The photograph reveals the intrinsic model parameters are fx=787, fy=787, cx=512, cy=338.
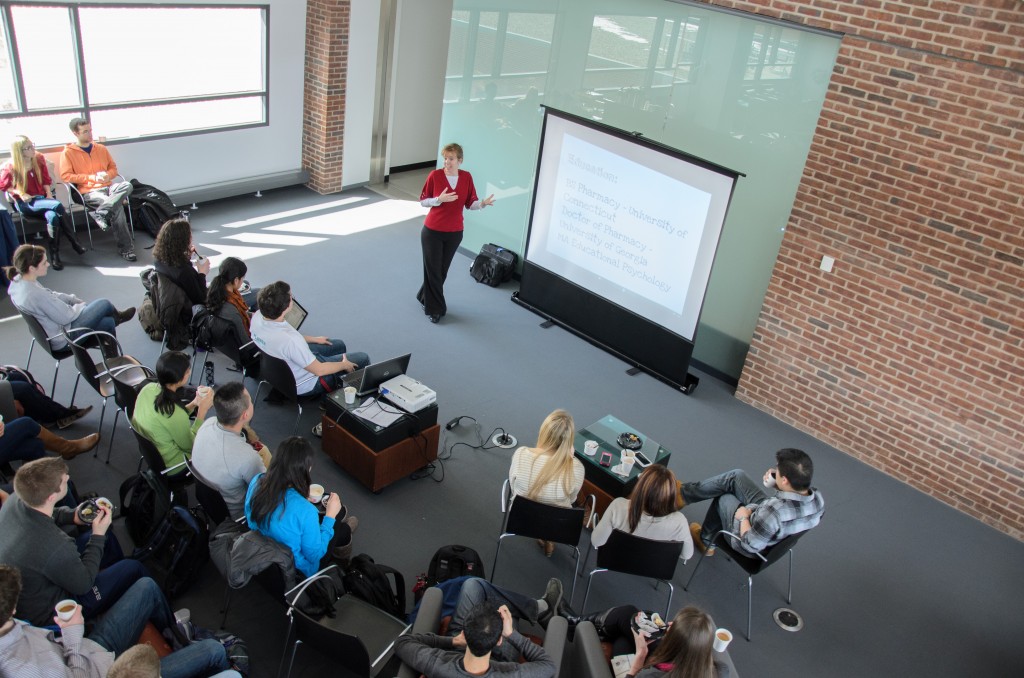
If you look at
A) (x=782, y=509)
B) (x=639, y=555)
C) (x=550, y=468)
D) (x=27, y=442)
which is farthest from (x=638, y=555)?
(x=27, y=442)

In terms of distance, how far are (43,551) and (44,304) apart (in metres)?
2.39

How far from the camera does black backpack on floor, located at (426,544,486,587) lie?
409 cm

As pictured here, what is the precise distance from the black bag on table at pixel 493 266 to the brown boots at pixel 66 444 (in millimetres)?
4045

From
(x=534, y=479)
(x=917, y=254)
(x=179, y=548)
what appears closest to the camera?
(x=179, y=548)

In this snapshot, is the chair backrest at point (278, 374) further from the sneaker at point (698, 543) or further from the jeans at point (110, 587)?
the sneaker at point (698, 543)

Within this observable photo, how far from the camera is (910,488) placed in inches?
237

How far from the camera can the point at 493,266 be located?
26.2ft

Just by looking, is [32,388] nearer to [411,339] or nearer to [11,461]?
[11,461]

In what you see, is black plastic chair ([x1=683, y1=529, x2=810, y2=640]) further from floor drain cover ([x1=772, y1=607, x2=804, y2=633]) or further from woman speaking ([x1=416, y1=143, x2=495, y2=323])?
woman speaking ([x1=416, y1=143, x2=495, y2=323])

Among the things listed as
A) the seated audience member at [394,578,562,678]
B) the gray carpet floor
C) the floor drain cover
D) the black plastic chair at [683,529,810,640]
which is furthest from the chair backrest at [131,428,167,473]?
the floor drain cover

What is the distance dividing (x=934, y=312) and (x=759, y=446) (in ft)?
5.21

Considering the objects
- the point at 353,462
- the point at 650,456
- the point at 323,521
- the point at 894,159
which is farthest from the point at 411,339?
the point at 894,159

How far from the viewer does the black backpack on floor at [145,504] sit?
4211 mm

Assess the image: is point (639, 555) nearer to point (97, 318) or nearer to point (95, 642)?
point (95, 642)
